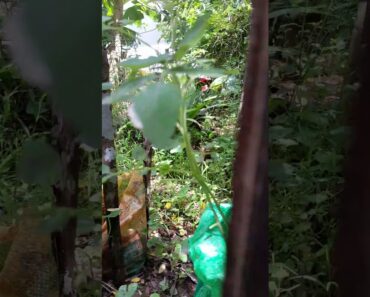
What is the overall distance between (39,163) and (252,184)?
274 millimetres

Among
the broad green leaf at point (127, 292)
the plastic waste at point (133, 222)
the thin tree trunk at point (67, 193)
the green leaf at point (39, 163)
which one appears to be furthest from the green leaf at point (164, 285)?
the green leaf at point (39, 163)

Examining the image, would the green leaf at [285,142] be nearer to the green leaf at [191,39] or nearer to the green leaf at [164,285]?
the green leaf at [191,39]

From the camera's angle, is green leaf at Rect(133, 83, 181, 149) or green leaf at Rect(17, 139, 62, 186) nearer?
green leaf at Rect(133, 83, 181, 149)

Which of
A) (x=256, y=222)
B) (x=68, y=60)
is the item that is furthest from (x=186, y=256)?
(x=68, y=60)

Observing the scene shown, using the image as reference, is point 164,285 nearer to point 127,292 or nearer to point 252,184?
point 127,292

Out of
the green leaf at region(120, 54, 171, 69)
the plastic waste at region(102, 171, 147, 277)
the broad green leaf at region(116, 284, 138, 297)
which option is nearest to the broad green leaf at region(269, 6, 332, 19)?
the green leaf at region(120, 54, 171, 69)

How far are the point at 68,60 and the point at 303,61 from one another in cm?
29

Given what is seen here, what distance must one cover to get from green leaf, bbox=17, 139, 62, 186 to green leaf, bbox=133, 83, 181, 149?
0.54ft

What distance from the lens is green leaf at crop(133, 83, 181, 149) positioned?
0.44 m

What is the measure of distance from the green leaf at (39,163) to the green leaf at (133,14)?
9.4 inches

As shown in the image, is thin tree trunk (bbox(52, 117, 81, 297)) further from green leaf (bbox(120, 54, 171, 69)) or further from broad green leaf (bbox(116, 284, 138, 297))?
broad green leaf (bbox(116, 284, 138, 297))

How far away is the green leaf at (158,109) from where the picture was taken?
438 mm

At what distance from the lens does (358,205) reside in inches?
20.5

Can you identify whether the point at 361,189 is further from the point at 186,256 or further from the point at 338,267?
the point at 186,256
